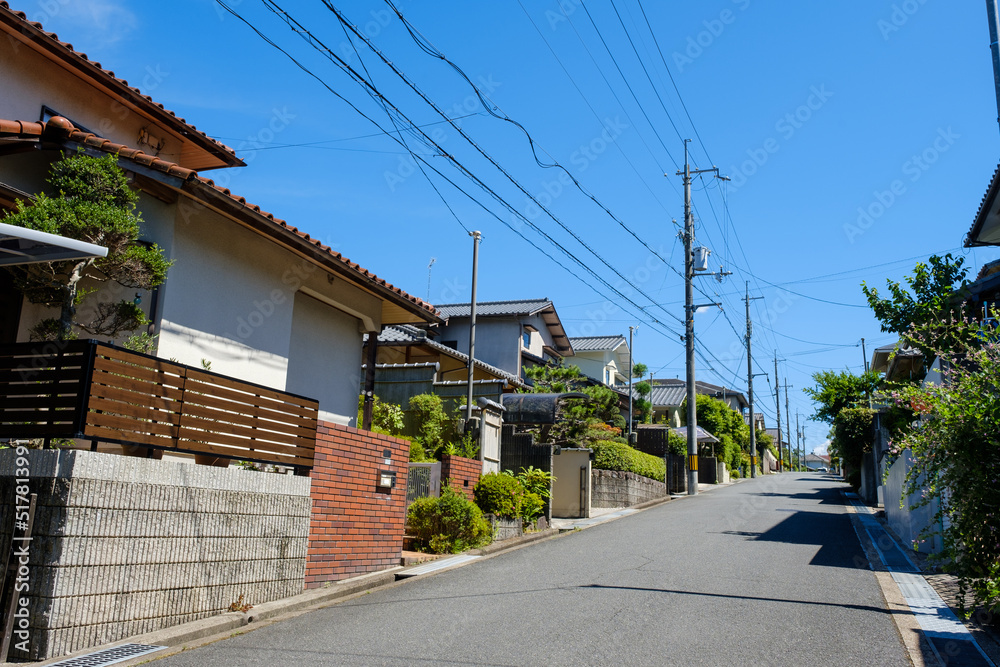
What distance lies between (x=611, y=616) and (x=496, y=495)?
689 centimetres

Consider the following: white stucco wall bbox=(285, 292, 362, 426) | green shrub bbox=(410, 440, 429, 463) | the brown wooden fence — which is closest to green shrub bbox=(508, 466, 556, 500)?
green shrub bbox=(410, 440, 429, 463)

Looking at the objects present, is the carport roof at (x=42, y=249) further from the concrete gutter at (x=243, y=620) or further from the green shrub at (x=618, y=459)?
the green shrub at (x=618, y=459)

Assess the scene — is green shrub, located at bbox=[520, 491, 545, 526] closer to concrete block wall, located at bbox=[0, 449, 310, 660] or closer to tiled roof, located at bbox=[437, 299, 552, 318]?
concrete block wall, located at bbox=[0, 449, 310, 660]

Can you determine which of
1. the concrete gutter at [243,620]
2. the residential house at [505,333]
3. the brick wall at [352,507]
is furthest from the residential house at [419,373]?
the residential house at [505,333]

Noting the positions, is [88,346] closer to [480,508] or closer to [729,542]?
[480,508]

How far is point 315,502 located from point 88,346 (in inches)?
152

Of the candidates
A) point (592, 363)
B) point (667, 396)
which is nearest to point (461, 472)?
point (592, 363)

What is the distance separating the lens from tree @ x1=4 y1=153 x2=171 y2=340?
7.11 metres

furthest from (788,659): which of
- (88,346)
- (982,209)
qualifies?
(982,209)

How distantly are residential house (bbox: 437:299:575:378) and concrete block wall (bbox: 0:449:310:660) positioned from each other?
2805 centimetres

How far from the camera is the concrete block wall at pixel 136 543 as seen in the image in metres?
6.01

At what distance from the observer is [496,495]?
14750 millimetres

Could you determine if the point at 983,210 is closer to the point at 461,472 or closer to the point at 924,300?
the point at 924,300

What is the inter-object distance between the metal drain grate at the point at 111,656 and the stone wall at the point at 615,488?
17.4 m
